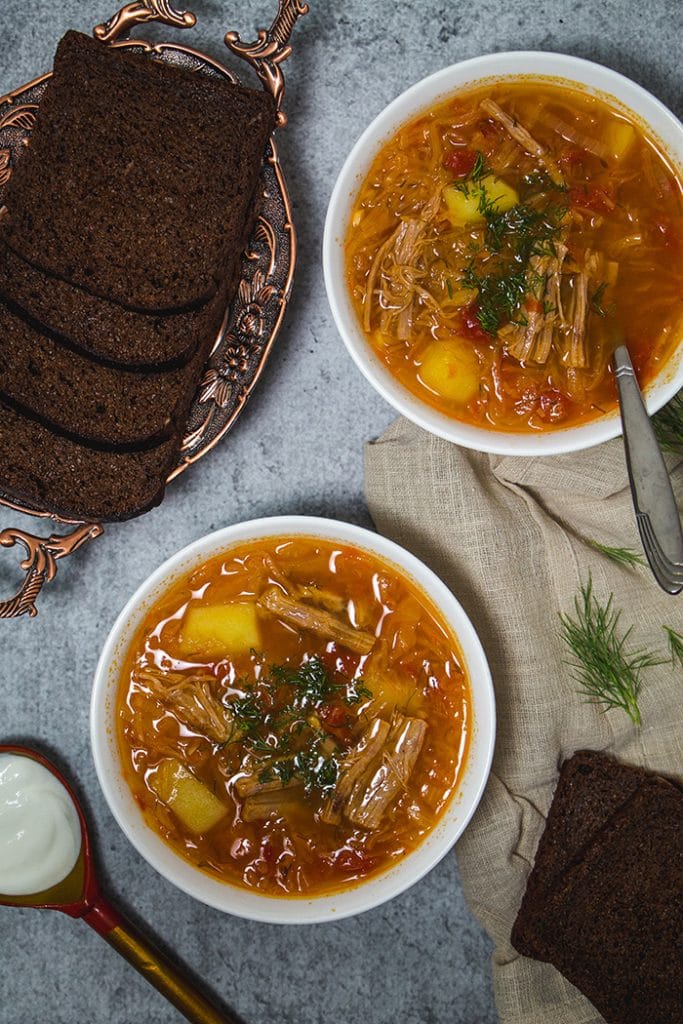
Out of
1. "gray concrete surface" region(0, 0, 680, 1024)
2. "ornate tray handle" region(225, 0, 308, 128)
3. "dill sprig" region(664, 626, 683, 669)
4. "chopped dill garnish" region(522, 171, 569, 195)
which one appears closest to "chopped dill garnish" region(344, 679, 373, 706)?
"gray concrete surface" region(0, 0, 680, 1024)

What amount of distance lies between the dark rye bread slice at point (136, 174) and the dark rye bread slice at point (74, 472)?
0.45 metres

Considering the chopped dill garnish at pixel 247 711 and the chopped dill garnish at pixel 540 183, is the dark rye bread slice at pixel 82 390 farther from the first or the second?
the chopped dill garnish at pixel 540 183

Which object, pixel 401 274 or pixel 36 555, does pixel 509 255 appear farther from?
pixel 36 555

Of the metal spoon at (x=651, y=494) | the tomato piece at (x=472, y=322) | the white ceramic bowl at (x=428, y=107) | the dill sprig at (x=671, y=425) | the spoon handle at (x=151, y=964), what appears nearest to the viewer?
the metal spoon at (x=651, y=494)

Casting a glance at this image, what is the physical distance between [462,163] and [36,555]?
178cm

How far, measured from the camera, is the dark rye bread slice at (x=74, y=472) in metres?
2.75

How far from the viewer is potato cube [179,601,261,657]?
9.16 ft

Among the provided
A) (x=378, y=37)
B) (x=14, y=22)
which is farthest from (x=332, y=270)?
(x=14, y=22)

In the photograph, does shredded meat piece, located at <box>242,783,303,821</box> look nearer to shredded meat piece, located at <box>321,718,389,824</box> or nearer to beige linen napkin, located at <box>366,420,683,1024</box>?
shredded meat piece, located at <box>321,718,389,824</box>

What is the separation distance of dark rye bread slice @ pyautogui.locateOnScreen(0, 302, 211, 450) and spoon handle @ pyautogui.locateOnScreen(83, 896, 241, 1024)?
5.23 feet

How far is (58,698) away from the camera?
3148mm

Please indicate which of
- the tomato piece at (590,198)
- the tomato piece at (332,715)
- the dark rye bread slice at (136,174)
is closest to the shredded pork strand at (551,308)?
the tomato piece at (590,198)

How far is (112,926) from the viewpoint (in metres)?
3.01

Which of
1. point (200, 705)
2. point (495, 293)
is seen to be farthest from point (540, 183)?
point (200, 705)
